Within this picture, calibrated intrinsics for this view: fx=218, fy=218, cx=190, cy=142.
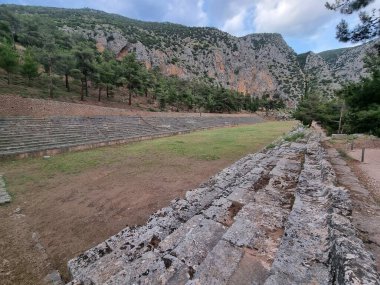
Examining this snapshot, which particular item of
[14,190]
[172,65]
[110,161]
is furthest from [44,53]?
[172,65]

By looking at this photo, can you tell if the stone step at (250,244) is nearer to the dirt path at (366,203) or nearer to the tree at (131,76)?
the dirt path at (366,203)

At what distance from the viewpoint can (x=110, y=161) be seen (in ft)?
39.4

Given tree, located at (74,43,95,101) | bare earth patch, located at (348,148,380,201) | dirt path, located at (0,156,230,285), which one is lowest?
dirt path, located at (0,156,230,285)

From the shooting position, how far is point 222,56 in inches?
4343

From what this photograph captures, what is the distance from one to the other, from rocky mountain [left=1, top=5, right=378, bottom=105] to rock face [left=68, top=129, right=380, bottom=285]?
79.7 metres

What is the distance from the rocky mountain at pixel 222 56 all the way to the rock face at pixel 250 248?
79703 mm

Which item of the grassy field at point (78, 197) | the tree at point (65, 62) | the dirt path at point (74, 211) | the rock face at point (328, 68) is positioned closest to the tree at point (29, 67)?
the tree at point (65, 62)

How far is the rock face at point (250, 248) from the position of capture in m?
2.13

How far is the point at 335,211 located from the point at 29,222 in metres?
6.69

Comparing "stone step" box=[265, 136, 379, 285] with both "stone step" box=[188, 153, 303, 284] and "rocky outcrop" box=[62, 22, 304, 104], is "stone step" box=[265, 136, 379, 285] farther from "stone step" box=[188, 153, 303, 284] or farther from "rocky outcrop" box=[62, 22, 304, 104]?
"rocky outcrop" box=[62, 22, 304, 104]

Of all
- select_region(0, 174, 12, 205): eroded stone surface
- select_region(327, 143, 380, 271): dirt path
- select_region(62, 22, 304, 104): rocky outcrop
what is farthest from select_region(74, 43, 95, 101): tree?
select_region(62, 22, 304, 104): rocky outcrop

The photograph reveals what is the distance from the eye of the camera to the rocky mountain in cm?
8038

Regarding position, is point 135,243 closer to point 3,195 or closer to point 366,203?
point 366,203

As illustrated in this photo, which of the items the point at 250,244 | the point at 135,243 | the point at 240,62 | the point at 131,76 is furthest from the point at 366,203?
the point at 240,62
